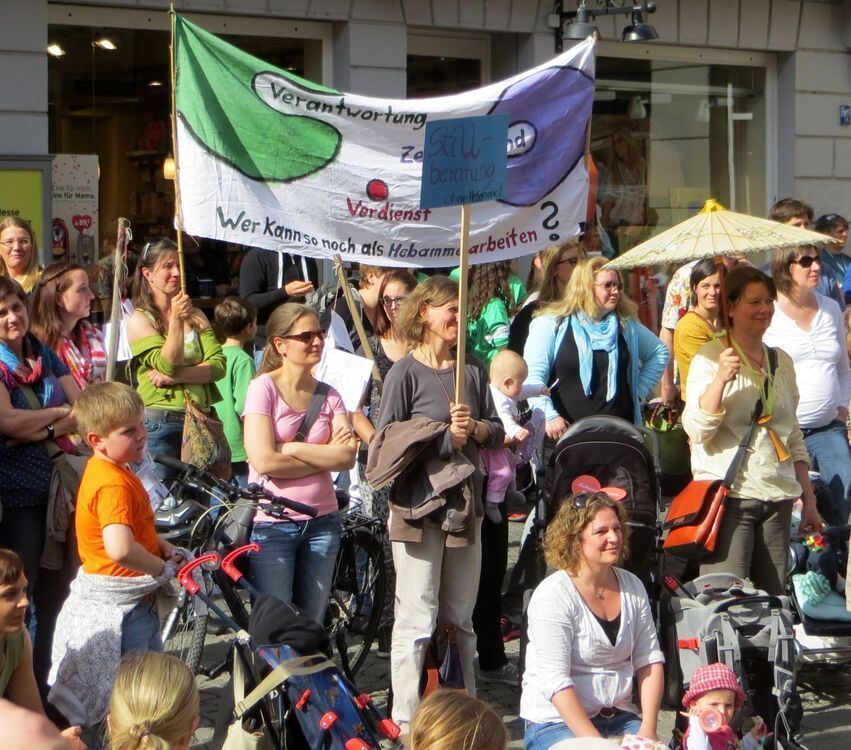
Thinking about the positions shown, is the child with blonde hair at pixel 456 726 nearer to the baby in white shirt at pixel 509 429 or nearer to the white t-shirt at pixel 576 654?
the white t-shirt at pixel 576 654

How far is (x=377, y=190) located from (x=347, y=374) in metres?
1.03

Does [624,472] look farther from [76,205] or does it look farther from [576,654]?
[76,205]

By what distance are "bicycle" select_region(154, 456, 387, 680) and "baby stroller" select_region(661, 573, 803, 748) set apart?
147cm

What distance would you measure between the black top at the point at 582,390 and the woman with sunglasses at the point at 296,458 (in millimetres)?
1446

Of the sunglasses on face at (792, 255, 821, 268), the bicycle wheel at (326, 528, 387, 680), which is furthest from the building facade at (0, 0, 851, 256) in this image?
the sunglasses on face at (792, 255, 821, 268)

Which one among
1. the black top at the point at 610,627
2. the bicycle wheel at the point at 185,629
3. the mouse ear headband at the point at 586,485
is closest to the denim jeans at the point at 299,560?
the bicycle wheel at the point at 185,629

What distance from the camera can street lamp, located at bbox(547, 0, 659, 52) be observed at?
1102cm

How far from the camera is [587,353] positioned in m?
6.48

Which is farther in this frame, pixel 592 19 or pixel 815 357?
pixel 592 19

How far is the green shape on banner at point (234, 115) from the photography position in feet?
20.5

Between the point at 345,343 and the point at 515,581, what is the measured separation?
137cm

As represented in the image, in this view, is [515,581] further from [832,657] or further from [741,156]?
[741,156]

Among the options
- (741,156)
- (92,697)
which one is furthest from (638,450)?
(741,156)

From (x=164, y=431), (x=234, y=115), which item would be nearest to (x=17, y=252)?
(x=164, y=431)
